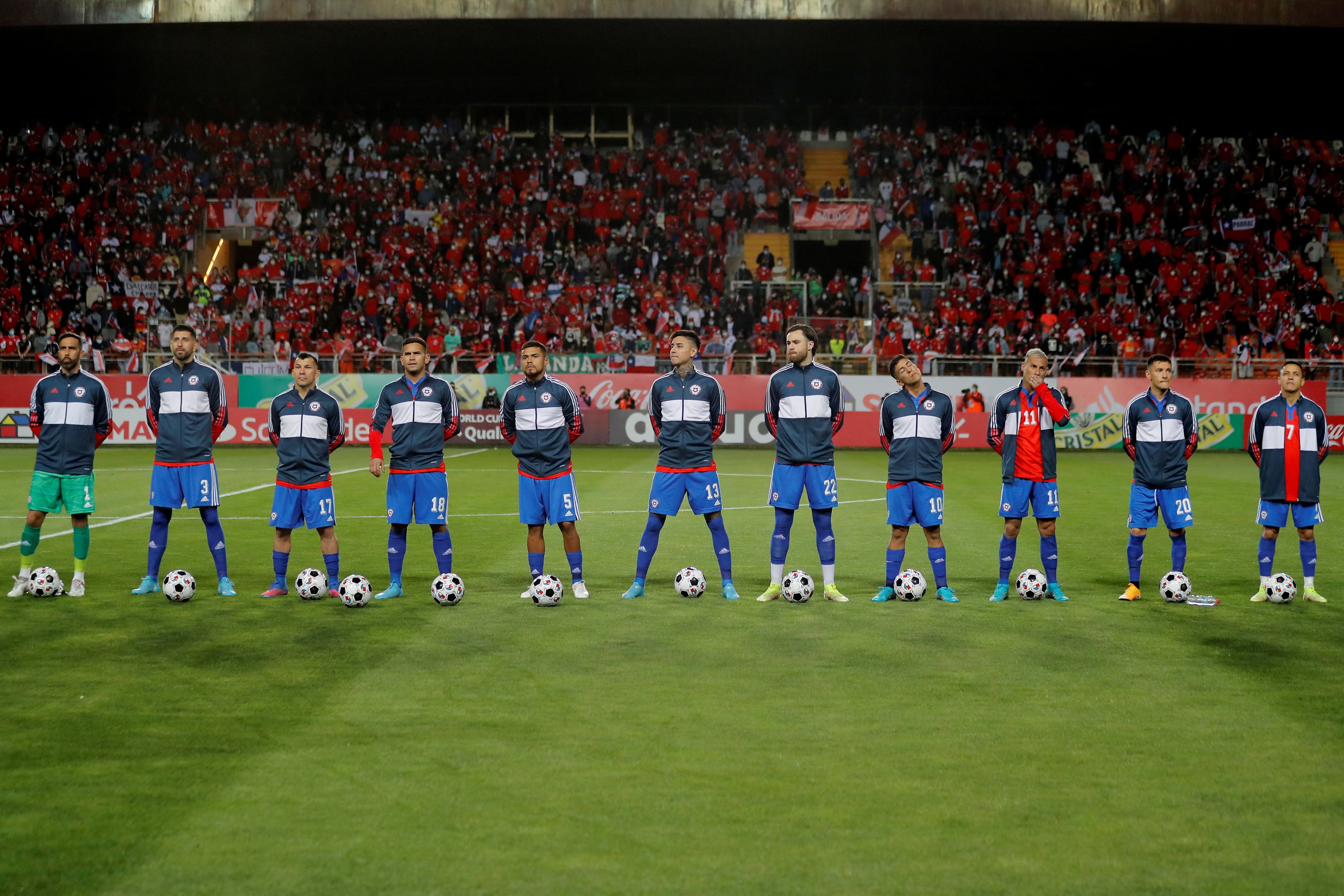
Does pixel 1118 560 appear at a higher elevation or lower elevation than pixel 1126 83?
lower

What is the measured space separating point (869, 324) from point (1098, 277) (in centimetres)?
797

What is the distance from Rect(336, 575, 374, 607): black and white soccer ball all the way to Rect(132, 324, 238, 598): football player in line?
132cm

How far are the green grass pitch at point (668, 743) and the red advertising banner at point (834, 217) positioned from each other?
28.5 meters

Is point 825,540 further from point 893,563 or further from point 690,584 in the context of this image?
point 690,584

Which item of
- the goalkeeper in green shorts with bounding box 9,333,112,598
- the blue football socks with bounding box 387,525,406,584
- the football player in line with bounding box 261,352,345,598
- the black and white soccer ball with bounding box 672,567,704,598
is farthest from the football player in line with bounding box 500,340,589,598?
the goalkeeper in green shorts with bounding box 9,333,112,598

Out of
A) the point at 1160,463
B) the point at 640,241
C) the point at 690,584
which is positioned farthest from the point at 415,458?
the point at 640,241

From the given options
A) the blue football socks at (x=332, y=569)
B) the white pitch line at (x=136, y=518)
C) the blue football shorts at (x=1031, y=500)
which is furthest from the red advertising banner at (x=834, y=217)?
the blue football socks at (x=332, y=569)

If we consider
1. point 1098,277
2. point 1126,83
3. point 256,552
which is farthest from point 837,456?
point 1126,83

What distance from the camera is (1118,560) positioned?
12.5 m

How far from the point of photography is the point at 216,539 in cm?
1015

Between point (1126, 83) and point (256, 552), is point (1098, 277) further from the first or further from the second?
point (256, 552)

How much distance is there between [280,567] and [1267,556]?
8.92 metres

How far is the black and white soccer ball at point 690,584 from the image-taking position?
32.6 ft

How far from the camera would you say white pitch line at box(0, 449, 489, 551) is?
13.3 meters
